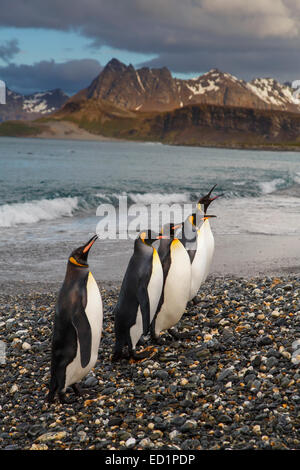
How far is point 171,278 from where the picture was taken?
532 centimetres

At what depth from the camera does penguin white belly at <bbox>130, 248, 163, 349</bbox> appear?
15.3 feet

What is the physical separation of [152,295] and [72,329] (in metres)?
1.06

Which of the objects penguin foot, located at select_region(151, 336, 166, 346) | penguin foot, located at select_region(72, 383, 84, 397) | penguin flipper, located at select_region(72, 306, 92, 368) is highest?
penguin flipper, located at select_region(72, 306, 92, 368)

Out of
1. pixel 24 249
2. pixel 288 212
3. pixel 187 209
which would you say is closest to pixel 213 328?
pixel 24 249

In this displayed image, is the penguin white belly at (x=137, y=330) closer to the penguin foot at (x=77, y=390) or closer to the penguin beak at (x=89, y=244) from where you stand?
the penguin foot at (x=77, y=390)

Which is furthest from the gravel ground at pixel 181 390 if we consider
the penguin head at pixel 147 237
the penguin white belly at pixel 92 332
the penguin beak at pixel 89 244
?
the penguin beak at pixel 89 244

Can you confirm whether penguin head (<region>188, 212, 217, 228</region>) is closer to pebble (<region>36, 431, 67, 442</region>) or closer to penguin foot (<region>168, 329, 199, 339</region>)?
penguin foot (<region>168, 329, 199, 339</region>)

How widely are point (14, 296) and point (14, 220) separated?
8.10 m

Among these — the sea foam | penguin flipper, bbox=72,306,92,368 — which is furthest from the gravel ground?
the sea foam

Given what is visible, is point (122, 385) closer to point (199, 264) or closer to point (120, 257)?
point (199, 264)

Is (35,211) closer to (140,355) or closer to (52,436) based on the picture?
(140,355)

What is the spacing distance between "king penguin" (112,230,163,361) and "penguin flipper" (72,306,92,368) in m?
0.68

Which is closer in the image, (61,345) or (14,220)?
(61,345)

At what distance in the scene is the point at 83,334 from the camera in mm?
3977
